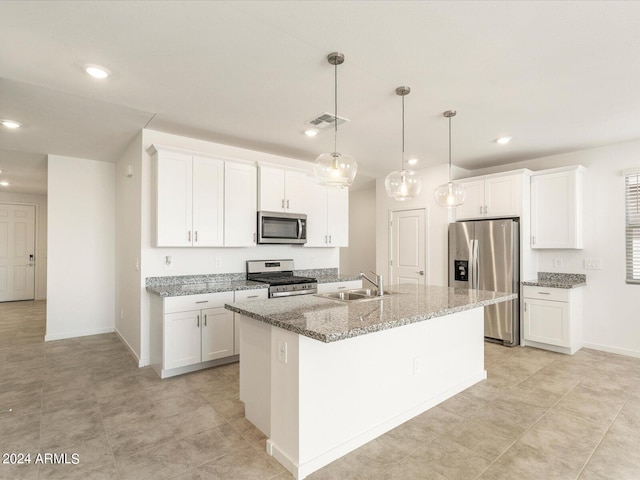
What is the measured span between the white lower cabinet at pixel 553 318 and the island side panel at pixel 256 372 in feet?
12.3

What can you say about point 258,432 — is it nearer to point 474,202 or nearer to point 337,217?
point 337,217

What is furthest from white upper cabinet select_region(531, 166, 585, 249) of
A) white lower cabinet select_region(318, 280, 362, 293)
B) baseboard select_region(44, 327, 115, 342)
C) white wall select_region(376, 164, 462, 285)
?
baseboard select_region(44, 327, 115, 342)

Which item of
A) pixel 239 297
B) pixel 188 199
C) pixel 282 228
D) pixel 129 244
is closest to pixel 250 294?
pixel 239 297

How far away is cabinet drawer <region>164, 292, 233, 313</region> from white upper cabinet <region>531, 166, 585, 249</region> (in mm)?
4034

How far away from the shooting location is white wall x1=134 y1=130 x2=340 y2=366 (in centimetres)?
366

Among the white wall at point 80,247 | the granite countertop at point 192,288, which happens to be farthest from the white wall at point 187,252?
the white wall at point 80,247

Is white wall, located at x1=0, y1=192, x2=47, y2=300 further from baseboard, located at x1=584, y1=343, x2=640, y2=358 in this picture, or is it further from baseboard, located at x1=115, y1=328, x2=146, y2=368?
baseboard, located at x1=584, y1=343, x2=640, y2=358

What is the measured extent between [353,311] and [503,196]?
3.51 metres

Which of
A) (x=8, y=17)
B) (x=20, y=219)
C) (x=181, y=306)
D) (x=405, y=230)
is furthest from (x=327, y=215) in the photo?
(x=20, y=219)

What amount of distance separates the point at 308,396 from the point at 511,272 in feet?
11.8

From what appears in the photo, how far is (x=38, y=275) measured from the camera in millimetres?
8055

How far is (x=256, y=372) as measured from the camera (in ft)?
7.52

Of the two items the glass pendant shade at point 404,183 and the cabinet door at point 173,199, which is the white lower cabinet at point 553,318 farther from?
the cabinet door at point 173,199

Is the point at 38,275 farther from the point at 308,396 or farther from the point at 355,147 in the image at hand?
the point at 308,396
